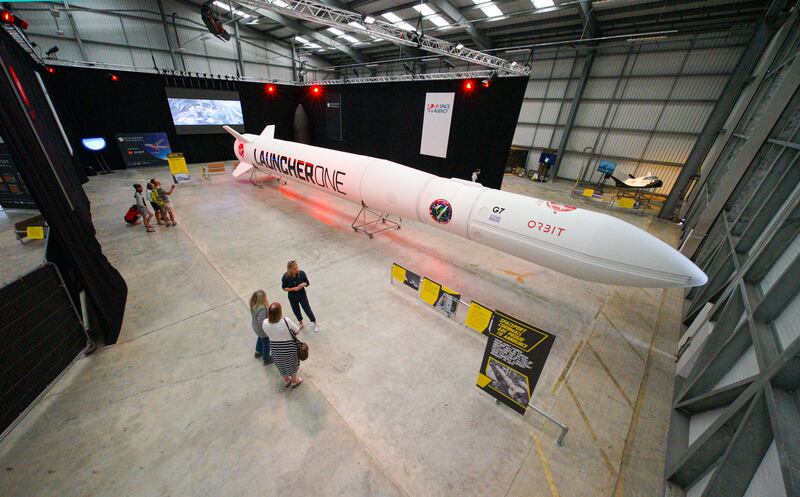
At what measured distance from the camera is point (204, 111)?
1714cm

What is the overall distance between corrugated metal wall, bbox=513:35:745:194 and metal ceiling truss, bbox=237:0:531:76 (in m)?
7.56

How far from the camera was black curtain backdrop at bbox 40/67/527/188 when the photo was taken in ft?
37.3

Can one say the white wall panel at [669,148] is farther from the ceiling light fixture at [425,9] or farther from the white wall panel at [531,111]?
the ceiling light fixture at [425,9]

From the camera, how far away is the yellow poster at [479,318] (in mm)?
4535

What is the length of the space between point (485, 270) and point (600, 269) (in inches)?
125

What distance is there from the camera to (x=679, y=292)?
22.9 feet

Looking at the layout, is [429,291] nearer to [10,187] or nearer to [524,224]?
[524,224]

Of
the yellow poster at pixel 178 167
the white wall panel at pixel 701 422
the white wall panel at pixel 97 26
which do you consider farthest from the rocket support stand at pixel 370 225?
the white wall panel at pixel 97 26

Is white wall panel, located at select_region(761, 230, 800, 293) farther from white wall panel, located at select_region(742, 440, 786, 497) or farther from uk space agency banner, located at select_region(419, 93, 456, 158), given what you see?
uk space agency banner, located at select_region(419, 93, 456, 158)

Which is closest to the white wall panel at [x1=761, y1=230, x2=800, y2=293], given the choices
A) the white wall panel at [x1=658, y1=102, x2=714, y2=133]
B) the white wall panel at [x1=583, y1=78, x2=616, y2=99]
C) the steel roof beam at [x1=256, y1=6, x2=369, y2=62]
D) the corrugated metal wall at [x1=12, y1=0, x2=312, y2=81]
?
the white wall panel at [x1=658, y1=102, x2=714, y2=133]

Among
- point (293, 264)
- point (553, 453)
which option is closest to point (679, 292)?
point (553, 453)

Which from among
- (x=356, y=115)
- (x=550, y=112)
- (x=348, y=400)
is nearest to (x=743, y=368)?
(x=348, y=400)

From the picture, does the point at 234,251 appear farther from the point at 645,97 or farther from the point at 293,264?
the point at 645,97

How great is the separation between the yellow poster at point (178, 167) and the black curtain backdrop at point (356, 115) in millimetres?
5801
